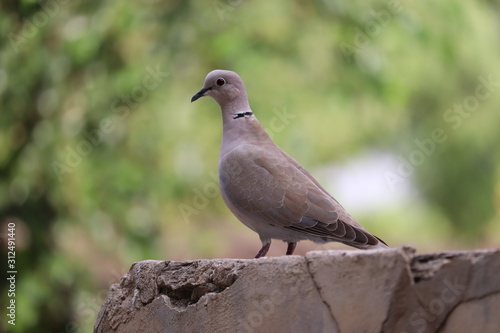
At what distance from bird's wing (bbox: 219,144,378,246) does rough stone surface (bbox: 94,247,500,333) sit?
0.39 metres

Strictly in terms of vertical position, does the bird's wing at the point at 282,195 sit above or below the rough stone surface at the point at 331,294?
above

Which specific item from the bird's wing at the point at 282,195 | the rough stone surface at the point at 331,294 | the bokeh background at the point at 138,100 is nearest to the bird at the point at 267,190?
the bird's wing at the point at 282,195

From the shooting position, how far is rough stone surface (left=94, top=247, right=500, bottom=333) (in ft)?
7.20

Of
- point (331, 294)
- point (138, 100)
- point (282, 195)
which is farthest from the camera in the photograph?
point (138, 100)

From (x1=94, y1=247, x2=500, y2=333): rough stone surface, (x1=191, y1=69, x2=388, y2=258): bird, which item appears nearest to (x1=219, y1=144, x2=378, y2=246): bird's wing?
(x1=191, y1=69, x2=388, y2=258): bird

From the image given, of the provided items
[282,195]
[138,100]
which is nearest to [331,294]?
[282,195]

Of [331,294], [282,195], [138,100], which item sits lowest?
[331,294]

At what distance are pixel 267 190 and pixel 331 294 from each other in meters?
0.83

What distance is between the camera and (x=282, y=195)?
10.2ft

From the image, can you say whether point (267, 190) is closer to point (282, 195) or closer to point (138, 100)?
point (282, 195)

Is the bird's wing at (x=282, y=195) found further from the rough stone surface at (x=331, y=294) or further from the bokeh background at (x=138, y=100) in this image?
the bokeh background at (x=138, y=100)

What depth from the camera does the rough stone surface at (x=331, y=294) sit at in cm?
220

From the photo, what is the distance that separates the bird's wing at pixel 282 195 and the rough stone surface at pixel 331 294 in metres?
0.39

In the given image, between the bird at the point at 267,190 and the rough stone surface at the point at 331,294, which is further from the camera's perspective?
the bird at the point at 267,190
